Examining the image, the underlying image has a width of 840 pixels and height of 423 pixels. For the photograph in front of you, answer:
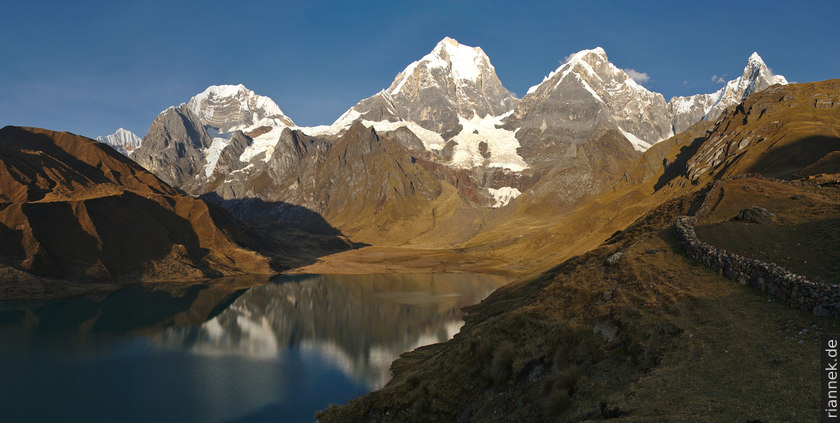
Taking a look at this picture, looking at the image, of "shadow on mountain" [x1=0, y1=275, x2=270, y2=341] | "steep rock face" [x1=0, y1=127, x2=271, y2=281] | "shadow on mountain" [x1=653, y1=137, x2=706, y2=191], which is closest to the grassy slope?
"shadow on mountain" [x1=0, y1=275, x2=270, y2=341]

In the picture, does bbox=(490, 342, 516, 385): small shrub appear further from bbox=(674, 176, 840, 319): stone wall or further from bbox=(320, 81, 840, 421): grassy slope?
bbox=(674, 176, 840, 319): stone wall

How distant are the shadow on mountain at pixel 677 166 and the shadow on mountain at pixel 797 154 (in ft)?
224

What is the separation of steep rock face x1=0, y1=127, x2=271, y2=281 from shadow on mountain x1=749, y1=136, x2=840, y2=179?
513 ft

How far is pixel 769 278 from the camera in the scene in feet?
74.7

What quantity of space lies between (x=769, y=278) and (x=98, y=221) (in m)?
160

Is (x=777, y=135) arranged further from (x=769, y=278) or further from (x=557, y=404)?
(x=557, y=404)

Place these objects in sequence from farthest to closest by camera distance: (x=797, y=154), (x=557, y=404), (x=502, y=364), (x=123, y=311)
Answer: (x=123, y=311), (x=797, y=154), (x=502, y=364), (x=557, y=404)

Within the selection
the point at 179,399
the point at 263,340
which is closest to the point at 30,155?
the point at 263,340

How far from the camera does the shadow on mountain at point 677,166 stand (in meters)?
171

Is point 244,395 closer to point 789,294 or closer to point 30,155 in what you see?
point 789,294

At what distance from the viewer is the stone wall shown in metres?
18.2

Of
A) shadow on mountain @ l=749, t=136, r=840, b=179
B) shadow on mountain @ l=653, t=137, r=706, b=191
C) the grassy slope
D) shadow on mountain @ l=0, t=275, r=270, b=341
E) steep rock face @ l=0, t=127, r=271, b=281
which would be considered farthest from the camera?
shadow on mountain @ l=653, t=137, r=706, b=191

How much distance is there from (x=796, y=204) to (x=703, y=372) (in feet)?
91.9

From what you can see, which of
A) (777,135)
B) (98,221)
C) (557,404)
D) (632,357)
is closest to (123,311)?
(98,221)
